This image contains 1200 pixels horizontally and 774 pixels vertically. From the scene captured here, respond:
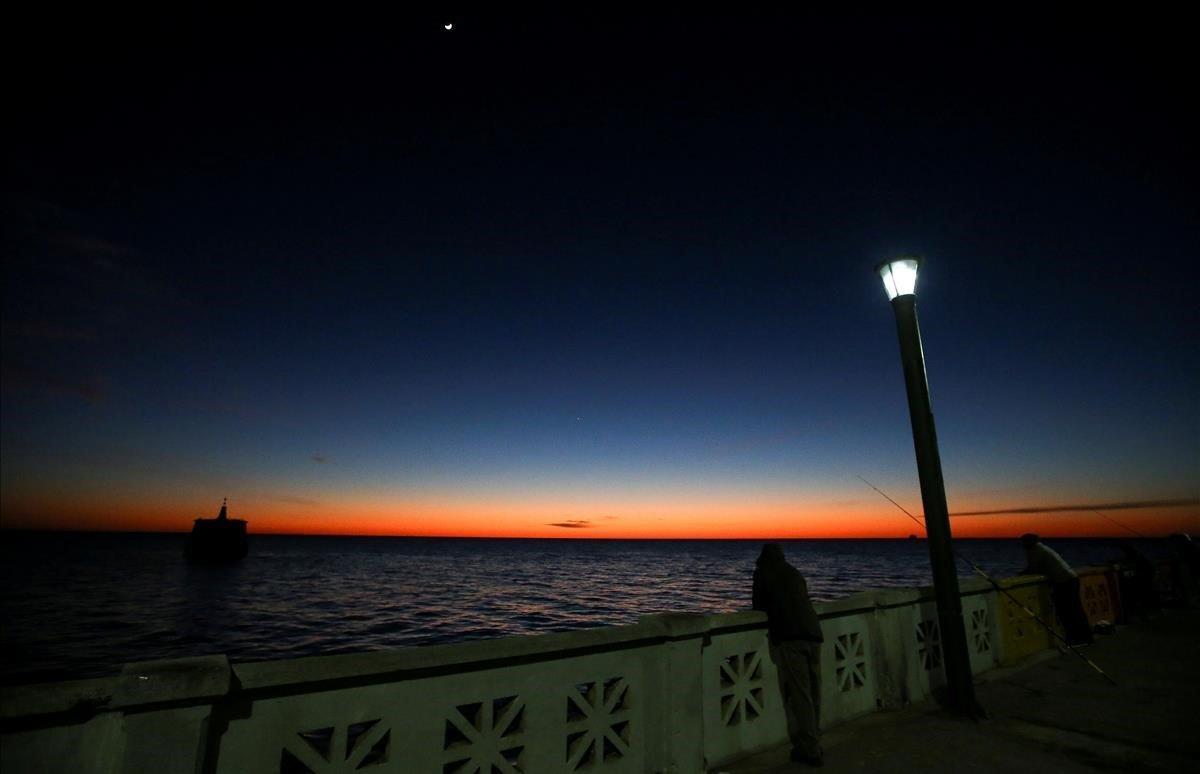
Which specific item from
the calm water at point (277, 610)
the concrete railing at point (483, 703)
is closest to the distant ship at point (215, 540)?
the calm water at point (277, 610)

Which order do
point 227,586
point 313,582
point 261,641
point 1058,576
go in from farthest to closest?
point 313,582 < point 227,586 < point 261,641 < point 1058,576

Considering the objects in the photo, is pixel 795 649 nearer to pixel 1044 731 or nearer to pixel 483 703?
pixel 1044 731

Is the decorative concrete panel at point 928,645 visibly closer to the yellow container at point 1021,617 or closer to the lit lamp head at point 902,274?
the yellow container at point 1021,617

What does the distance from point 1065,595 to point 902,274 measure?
24.1 ft

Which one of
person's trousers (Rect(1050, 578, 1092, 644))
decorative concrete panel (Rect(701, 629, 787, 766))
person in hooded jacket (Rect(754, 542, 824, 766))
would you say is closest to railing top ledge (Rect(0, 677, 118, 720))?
decorative concrete panel (Rect(701, 629, 787, 766))

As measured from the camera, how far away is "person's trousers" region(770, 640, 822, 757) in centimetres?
469

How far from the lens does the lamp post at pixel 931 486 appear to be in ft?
19.0

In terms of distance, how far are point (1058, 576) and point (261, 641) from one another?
93.4 ft

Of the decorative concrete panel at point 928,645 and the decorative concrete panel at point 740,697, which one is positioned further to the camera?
the decorative concrete panel at point 928,645

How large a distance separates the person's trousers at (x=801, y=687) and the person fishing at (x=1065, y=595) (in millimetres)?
6672

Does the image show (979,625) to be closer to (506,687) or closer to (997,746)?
(997,746)

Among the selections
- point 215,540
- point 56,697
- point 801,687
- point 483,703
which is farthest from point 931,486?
point 215,540

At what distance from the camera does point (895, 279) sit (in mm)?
6582

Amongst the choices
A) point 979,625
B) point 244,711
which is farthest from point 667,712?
point 979,625
